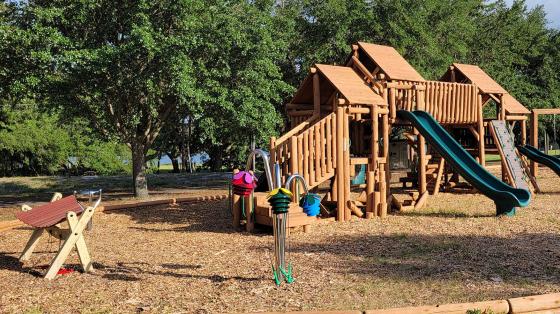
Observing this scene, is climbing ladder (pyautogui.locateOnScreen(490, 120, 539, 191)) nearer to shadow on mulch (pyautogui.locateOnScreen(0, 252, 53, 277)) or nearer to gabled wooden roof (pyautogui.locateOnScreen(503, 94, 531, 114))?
gabled wooden roof (pyautogui.locateOnScreen(503, 94, 531, 114))

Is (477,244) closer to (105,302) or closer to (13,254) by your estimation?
(105,302)

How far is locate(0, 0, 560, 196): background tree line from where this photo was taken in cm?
1245

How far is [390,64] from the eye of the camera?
12.1 m

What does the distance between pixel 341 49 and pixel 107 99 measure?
9423 millimetres

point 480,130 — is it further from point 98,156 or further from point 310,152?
point 98,156

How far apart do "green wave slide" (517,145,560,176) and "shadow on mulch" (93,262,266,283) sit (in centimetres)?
1194

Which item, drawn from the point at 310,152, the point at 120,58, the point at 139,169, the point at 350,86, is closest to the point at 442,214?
the point at 310,152

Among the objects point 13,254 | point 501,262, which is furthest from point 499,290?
point 13,254

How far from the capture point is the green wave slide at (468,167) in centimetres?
995

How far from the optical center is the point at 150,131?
16750mm

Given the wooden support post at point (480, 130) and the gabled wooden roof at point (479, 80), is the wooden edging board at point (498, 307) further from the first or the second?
the gabled wooden roof at point (479, 80)

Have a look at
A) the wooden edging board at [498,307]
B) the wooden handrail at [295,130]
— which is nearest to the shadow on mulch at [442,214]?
the wooden handrail at [295,130]

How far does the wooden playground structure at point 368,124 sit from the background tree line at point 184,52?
9.21 ft

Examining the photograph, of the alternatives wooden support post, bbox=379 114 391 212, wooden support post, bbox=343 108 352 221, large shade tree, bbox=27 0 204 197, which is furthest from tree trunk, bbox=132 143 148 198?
wooden support post, bbox=379 114 391 212
